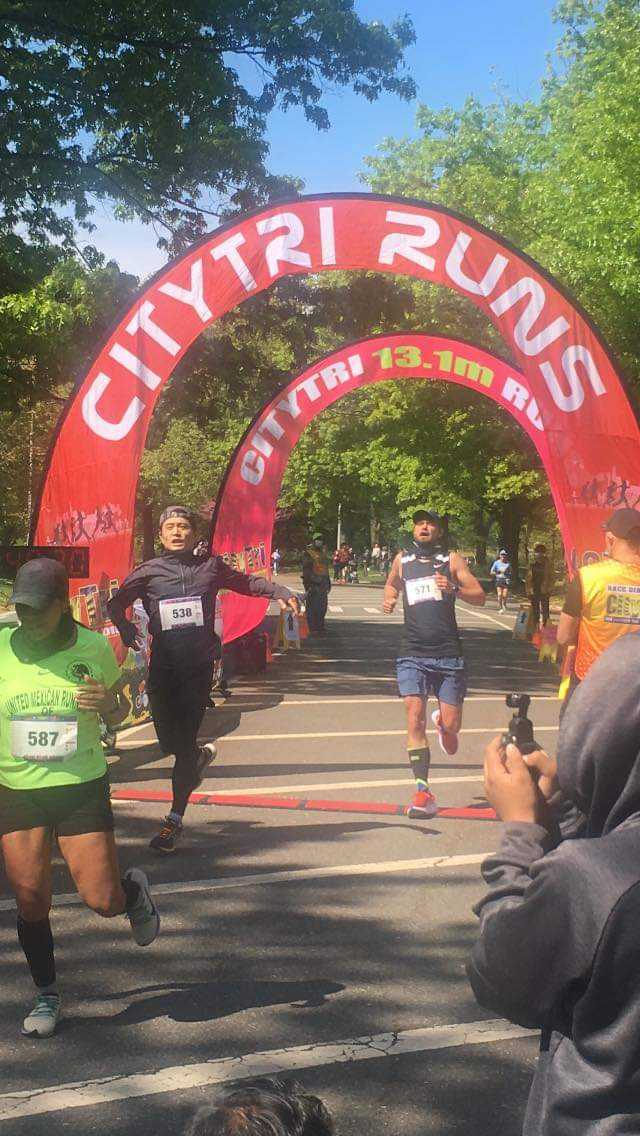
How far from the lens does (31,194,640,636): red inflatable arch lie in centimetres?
987

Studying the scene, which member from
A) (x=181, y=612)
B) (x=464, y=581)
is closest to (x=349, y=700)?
(x=464, y=581)

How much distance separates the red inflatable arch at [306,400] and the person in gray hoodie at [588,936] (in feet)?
47.9

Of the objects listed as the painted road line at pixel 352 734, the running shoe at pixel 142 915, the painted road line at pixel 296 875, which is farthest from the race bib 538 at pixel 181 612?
the painted road line at pixel 352 734

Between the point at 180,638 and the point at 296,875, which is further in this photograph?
the point at 180,638

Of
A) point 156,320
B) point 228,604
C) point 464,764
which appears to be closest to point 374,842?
point 464,764

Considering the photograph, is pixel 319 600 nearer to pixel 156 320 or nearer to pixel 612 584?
pixel 156 320

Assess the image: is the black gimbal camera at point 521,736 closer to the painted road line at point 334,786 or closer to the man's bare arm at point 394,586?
the man's bare arm at point 394,586

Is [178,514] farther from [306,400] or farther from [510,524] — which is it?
[510,524]

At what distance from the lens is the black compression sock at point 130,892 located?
15.2 ft

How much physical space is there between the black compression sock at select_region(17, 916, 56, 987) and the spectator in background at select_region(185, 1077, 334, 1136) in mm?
2843

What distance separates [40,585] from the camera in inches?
172

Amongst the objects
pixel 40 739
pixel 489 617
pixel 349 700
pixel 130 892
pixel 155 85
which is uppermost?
pixel 155 85

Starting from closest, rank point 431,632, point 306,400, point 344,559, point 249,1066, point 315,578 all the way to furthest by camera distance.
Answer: point 249,1066, point 431,632, point 306,400, point 315,578, point 344,559

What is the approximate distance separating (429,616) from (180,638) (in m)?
1.85
